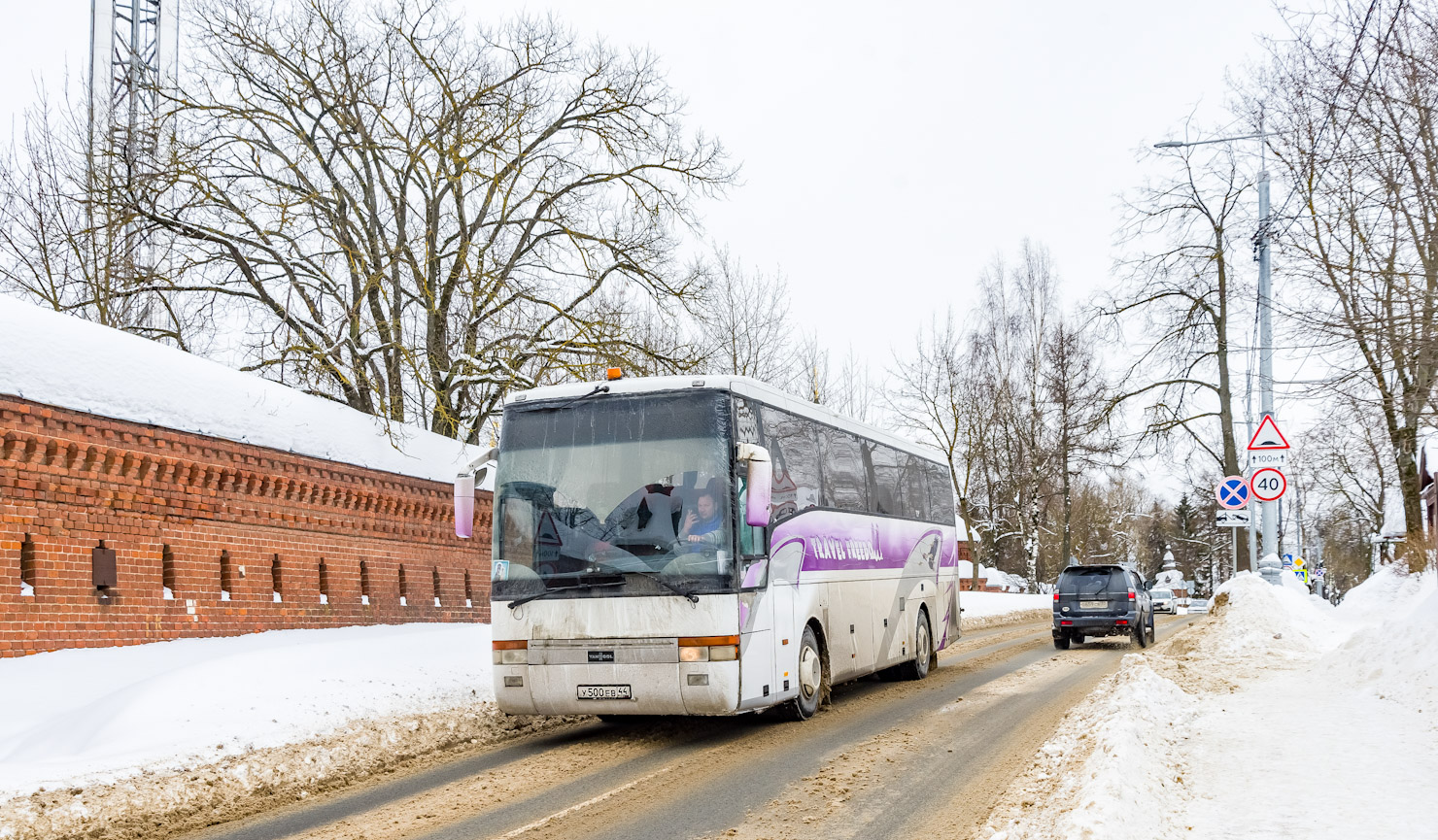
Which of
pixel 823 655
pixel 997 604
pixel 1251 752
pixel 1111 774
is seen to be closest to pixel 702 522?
pixel 823 655

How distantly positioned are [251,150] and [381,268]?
399cm

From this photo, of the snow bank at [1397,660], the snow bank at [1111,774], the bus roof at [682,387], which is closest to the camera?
the snow bank at [1111,774]

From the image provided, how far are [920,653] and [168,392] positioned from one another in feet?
36.0

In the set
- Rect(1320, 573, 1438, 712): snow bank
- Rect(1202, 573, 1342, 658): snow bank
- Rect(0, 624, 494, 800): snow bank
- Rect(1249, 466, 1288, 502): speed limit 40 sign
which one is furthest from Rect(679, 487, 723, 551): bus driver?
Rect(1249, 466, 1288, 502): speed limit 40 sign

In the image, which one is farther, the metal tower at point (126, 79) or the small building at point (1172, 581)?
the small building at point (1172, 581)

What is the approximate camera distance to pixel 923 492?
56.8 ft

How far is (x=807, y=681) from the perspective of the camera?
1189cm

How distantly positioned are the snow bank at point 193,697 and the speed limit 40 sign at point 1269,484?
1136 centimetres

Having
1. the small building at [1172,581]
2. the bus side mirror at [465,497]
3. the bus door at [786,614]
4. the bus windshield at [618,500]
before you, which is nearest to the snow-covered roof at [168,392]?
the bus side mirror at [465,497]

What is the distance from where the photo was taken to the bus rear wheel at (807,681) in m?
11.8

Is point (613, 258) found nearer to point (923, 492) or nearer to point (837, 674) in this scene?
point (923, 492)

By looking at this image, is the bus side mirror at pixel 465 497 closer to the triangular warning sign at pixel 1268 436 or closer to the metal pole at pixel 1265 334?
the triangular warning sign at pixel 1268 436

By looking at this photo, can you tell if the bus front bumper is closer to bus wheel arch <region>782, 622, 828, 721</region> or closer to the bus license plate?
the bus license plate

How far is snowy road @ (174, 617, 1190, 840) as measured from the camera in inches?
287
